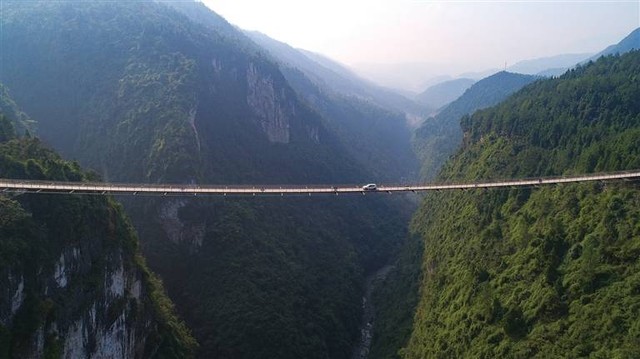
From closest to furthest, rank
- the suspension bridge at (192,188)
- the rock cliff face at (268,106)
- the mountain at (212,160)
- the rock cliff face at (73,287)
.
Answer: the rock cliff face at (73,287)
the suspension bridge at (192,188)
the mountain at (212,160)
the rock cliff face at (268,106)

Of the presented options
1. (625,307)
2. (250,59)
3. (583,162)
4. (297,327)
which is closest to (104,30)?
(250,59)

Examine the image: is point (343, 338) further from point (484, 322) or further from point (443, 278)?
point (484, 322)

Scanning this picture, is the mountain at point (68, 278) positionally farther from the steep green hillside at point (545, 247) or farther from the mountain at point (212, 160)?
the steep green hillside at point (545, 247)

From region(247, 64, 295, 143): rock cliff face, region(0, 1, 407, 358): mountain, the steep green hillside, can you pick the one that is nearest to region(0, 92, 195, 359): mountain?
region(0, 1, 407, 358): mountain

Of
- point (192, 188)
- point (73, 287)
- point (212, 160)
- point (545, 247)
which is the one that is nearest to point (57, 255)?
point (73, 287)

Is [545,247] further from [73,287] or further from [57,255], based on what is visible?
[57,255]

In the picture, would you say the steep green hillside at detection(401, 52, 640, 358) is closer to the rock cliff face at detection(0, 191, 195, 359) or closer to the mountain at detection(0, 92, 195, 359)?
A: the mountain at detection(0, 92, 195, 359)

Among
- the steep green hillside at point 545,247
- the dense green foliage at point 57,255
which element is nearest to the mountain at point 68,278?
the dense green foliage at point 57,255
